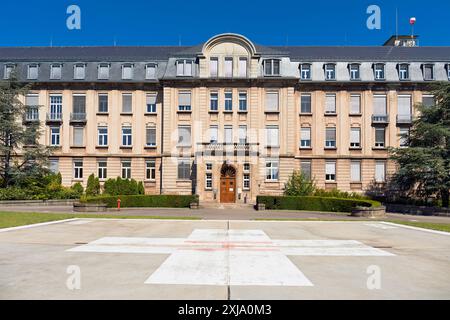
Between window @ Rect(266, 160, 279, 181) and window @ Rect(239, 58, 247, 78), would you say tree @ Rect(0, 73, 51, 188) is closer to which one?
window @ Rect(239, 58, 247, 78)

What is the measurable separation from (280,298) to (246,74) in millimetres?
31844

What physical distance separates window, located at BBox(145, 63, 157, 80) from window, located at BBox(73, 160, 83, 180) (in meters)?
11.7

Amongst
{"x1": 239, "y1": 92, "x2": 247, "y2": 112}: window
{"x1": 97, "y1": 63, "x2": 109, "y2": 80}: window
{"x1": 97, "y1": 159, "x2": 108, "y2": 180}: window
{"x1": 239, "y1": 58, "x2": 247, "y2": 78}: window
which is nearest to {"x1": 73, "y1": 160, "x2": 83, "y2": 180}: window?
{"x1": 97, "y1": 159, "x2": 108, "y2": 180}: window

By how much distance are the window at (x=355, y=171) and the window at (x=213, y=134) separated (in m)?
14.7

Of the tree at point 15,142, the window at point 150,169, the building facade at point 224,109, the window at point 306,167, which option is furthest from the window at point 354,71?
the tree at point 15,142

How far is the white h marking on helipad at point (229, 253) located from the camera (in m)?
6.55

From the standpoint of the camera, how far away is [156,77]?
36875 mm

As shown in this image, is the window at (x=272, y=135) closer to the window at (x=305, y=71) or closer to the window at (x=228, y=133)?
the window at (x=228, y=133)

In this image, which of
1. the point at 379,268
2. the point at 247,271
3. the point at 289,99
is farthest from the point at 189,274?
the point at 289,99

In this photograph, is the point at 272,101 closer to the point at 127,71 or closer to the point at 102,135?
the point at 127,71

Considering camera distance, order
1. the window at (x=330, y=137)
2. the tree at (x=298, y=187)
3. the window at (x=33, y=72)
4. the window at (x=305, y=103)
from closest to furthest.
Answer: the tree at (x=298, y=187) → the window at (x=330, y=137) → the window at (x=305, y=103) → the window at (x=33, y=72)
